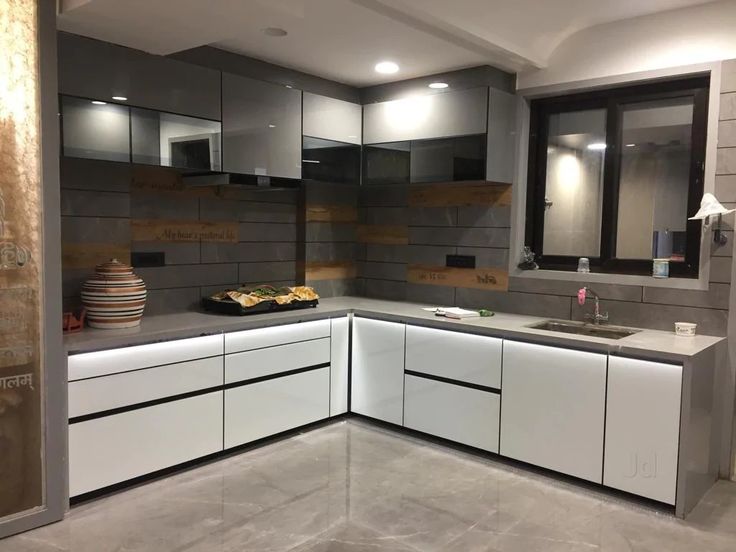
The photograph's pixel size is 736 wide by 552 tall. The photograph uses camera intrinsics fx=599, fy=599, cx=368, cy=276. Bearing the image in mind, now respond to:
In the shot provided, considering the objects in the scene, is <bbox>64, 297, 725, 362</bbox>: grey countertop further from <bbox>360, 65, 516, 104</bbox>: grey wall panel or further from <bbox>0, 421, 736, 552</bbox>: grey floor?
<bbox>360, 65, 516, 104</bbox>: grey wall panel

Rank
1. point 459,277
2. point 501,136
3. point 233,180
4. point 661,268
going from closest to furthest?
point 661,268, point 233,180, point 501,136, point 459,277

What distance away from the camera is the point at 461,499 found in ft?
10.1

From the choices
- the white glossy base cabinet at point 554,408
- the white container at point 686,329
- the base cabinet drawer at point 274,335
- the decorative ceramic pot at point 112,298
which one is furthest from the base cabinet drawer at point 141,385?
the white container at point 686,329

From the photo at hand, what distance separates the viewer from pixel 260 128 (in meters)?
3.77

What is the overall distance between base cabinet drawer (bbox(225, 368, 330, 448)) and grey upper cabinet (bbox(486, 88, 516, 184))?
5.78ft

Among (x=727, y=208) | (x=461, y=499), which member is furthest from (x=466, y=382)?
(x=727, y=208)

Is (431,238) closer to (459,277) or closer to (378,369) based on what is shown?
(459,277)

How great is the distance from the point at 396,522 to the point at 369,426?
4.46 ft

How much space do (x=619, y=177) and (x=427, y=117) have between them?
130cm

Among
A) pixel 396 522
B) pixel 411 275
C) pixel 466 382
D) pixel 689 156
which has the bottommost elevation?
pixel 396 522

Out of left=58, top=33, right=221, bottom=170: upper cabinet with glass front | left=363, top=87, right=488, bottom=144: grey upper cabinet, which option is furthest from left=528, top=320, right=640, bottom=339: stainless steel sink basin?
left=58, top=33, right=221, bottom=170: upper cabinet with glass front

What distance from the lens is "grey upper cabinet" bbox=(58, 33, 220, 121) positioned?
114 inches

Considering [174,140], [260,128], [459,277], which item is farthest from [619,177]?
[174,140]

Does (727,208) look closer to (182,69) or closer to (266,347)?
(266,347)
